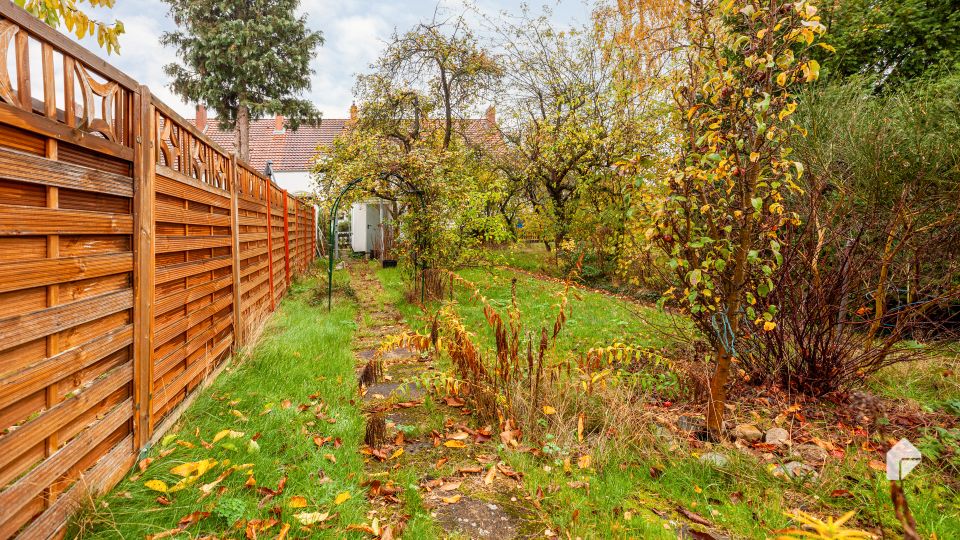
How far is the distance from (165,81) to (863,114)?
21850 mm

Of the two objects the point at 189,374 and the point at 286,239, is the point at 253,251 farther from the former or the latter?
the point at 286,239

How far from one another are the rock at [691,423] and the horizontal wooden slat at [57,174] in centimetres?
347

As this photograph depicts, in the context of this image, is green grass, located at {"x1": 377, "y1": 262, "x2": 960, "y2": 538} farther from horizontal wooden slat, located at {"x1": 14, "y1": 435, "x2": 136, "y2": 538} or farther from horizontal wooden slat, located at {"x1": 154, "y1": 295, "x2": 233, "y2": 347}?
horizontal wooden slat, located at {"x1": 154, "y1": 295, "x2": 233, "y2": 347}

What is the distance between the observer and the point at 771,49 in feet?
7.91

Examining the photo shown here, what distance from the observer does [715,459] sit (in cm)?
268

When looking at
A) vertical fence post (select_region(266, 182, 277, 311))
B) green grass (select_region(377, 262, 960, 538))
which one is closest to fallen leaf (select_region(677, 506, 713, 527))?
green grass (select_region(377, 262, 960, 538))

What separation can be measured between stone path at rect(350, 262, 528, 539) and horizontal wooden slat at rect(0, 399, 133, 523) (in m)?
1.20

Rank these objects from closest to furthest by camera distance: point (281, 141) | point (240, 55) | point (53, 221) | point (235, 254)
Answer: point (53, 221), point (235, 254), point (240, 55), point (281, 141)

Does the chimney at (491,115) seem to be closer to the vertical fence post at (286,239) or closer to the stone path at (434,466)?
the vertical fence post at (286,239)

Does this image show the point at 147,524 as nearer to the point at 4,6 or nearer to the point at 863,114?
the point at 4,6

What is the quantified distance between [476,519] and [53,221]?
212 cm

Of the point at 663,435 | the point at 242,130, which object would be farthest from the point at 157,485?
the point at 242,130

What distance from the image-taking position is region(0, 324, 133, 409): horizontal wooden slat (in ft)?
4.98

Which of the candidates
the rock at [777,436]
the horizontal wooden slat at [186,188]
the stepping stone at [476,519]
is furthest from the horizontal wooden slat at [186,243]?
the rock at [777,436]
